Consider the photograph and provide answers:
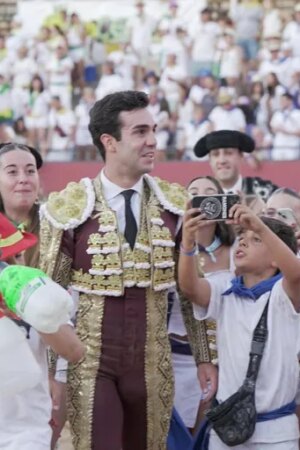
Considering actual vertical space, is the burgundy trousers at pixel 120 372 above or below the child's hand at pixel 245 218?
below

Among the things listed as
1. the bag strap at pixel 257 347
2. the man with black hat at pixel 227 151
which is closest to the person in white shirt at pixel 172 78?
the man with black hat at pixel 227 151

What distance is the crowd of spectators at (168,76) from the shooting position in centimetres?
1520

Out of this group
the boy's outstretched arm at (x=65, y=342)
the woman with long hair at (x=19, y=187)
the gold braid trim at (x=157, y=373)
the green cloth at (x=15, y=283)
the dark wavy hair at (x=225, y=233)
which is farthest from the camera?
the dark wavy hair at (x=225, y=233)

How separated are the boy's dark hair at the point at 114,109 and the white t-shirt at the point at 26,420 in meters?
1.30

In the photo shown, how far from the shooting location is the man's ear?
5.34 metres

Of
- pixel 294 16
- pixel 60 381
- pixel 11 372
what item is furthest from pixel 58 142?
pixel 11 372

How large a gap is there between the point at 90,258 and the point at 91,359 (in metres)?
0.44

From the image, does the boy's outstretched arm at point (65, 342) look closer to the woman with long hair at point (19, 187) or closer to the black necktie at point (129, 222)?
the black necktie at point (129, 222)

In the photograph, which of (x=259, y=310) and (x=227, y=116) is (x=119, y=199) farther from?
(x=227, y=116)

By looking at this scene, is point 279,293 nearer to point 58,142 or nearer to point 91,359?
point 91,359

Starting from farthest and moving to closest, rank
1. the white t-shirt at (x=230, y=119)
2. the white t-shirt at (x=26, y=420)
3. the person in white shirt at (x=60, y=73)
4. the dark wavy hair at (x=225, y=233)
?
the person in white shirt at (x=60, y=73) < the white t-shirt at (x=230, y=119) < the dark wavy hair at (x=225, y=233) < the white t-shirt at (x=26, y=420)

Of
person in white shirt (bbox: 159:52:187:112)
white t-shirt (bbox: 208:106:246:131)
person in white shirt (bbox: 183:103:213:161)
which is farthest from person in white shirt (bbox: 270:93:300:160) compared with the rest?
person in white shirt (bbox: 159:52:187:112)

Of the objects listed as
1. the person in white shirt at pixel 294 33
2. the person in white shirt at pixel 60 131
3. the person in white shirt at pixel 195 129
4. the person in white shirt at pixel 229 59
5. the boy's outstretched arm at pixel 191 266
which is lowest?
the person in white shirt at pixel 60 131

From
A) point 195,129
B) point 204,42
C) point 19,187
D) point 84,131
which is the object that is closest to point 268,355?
point 19,187
